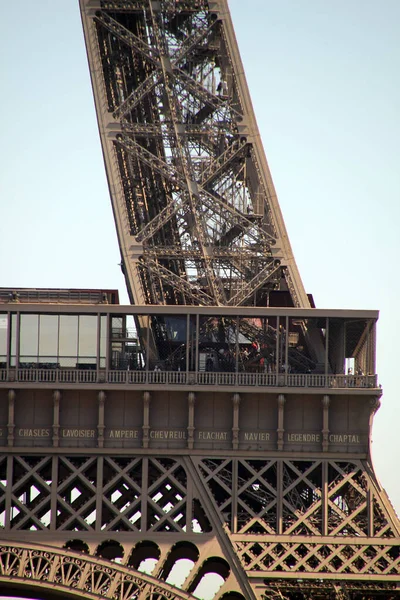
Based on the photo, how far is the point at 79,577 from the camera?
243ft

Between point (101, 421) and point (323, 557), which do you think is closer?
point (323, 557)

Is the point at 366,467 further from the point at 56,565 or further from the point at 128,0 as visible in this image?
the point at 128,0

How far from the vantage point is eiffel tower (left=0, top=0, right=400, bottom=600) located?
74.9 metres

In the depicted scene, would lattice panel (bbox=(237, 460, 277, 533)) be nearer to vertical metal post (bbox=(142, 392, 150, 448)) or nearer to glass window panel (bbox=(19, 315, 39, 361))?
vertical metal post (bbox=(142, 392, 150, 448))

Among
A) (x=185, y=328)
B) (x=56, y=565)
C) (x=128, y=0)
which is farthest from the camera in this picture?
(x=128, y=0)

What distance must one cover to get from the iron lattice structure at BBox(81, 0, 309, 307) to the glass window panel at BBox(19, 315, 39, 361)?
430 centimetres

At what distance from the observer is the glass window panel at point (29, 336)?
256 feet

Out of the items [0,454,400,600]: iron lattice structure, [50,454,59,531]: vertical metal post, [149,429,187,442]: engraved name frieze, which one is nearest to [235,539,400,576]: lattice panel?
[0,454,400,600]: iron lattice structure

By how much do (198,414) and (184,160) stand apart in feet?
38.7

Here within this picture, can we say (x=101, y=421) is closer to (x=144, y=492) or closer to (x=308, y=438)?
(x=144, y=492)

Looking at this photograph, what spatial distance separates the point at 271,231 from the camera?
270 feet

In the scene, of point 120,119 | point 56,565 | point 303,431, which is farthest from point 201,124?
point 56,565

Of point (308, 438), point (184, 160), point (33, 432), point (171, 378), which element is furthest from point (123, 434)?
point (184, 160)

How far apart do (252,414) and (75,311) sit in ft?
25.9
